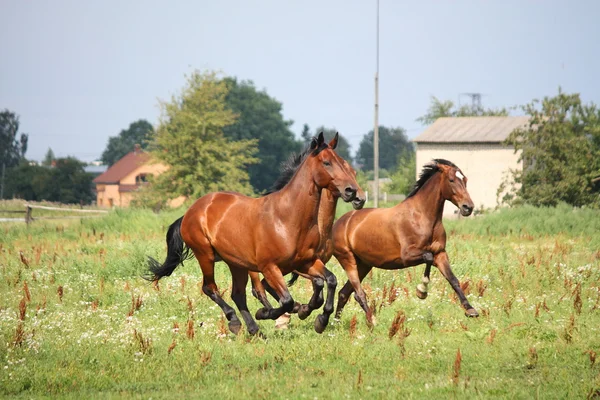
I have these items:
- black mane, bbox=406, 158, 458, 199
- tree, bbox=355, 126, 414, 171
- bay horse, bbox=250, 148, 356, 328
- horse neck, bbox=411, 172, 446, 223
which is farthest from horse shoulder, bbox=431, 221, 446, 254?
tree, bbox=355, 126, 414, 171

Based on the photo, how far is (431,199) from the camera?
11.4 m

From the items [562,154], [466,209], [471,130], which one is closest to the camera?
[466,209]

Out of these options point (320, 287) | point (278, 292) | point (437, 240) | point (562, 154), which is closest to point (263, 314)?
point (278, 292)

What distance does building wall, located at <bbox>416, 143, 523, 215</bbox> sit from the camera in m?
49.5

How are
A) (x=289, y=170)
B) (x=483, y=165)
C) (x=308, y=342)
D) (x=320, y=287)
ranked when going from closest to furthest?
1. (x=308, y=342)
2. (x=320, y=287)
3. (x=289, y=170)
4. (x=483, y=165)

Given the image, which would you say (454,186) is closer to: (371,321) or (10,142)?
(371,321)

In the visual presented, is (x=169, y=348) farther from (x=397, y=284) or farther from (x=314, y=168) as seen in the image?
(x=397, y=284)

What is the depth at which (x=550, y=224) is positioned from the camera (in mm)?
25438

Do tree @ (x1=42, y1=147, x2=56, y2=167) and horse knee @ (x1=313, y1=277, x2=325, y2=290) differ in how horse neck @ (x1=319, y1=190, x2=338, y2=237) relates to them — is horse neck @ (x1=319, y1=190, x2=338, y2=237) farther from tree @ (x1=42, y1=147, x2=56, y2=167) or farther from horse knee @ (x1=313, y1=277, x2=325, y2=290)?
tree @ (x1=42, y1=147, x2=56, y2=167)

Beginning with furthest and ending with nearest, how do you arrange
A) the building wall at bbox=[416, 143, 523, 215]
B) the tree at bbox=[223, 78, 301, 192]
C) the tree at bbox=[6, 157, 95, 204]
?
the tree at bbox=[223, 78, 301, 192] < the tree at bbox=[6, 157, 95, 204] < the building wall at bbox=[416, 143, 523, 215]

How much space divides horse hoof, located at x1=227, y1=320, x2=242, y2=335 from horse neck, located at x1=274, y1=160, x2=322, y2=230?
1.70 meters

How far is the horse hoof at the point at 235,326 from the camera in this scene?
10211 mm

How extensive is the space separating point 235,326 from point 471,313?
2916mm

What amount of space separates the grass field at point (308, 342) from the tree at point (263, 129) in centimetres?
8620
